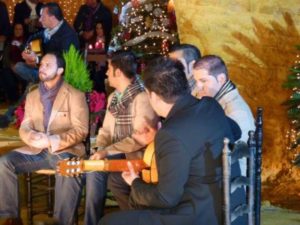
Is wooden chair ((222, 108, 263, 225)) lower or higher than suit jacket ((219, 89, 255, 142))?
lower

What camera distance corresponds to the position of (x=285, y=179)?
24.5 ft

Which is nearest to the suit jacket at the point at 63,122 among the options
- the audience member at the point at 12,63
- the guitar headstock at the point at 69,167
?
the guitar headstock at the point at 69,167

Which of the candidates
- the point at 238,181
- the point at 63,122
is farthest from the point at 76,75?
the point at 238,181

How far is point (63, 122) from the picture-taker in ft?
20.2

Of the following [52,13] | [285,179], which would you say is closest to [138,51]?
[52,13]

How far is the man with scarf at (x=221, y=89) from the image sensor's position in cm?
505

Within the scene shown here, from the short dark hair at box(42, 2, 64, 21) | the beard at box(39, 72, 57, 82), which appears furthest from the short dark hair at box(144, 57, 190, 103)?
the short dark hair at box(42, 2, 64, 21)

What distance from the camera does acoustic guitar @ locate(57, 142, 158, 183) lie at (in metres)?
4.24

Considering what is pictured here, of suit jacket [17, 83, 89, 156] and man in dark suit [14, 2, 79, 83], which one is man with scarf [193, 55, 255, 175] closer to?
suit jacket [17, 83, 89, 156]

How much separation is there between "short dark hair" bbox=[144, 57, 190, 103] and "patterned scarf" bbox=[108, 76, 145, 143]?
1.69m

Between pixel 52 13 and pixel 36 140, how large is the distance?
262 centimetres

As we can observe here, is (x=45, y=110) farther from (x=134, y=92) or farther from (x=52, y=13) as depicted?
(x=52, y=13)

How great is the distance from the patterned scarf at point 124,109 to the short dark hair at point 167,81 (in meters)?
1.69

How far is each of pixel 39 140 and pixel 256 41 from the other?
2445mm
